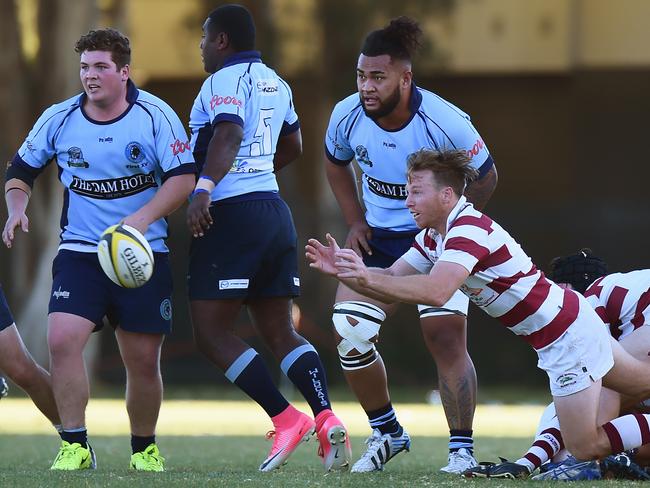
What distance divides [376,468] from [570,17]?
1429cm

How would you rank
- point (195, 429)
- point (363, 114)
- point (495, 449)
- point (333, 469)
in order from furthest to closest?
point (195, 429) → point (495, 449) → point (363, 114) → point (333, 469)

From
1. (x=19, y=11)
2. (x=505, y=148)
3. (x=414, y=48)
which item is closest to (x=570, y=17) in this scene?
(x=505, y=148)

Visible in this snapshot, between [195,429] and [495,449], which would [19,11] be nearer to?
[195,429]

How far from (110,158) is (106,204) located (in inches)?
10.2

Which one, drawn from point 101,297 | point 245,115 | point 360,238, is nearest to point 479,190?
point 360,238

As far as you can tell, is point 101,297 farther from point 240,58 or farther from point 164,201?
point 240,58

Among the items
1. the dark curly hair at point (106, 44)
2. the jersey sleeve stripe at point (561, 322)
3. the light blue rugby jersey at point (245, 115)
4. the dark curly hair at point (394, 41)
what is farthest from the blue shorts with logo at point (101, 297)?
the jersey sleeve stripe at point (561, 322)

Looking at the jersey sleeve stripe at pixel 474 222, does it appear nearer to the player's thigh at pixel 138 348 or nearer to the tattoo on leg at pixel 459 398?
the tattoo on leg at pixel 459 398

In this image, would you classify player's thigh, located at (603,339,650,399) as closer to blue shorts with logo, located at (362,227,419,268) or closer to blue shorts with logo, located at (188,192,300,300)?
blue shorts with logo, located at (362,227,419,268)

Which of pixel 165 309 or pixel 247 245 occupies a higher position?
pixel 247 245

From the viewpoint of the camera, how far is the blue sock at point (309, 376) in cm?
678

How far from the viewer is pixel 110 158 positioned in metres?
6.66

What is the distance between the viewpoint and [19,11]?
768 inches

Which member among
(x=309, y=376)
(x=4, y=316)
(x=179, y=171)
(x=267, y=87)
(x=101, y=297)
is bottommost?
(x=309, y=376)
